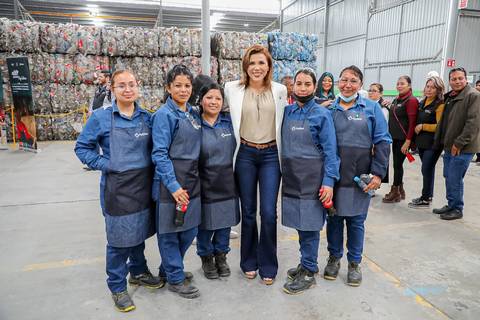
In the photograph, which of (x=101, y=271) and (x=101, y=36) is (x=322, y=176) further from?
(x=101, y=36)

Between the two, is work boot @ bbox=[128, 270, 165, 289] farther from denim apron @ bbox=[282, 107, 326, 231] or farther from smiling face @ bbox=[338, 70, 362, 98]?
smiling face @ bbox=[338, 70, 362, 98]

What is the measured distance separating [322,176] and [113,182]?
4.69 feet

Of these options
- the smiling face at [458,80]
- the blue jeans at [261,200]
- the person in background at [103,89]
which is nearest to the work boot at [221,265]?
the blue jeans at [261,200]

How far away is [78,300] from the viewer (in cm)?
254

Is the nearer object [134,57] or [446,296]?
[446,296]

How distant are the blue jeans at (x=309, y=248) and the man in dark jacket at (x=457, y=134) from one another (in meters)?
2.50

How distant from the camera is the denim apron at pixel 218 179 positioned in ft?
8.39

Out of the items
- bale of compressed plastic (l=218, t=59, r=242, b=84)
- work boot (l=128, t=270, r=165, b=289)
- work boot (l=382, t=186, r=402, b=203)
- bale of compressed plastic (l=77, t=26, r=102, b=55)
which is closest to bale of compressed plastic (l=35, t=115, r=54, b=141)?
bale of compressed plastic (l=77, t=26, r=102, b=55)

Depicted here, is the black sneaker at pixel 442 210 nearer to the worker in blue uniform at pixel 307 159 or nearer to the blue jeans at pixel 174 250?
the worker in blue uniform at pixel 307 159

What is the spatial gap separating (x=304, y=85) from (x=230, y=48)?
746 cm

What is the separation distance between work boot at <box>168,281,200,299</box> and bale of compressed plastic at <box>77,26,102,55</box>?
8334mm

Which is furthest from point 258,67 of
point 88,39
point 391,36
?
point 391,36

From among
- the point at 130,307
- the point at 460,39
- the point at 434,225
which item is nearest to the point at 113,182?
the point at 130,307

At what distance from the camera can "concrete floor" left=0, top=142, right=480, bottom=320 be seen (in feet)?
7.98
